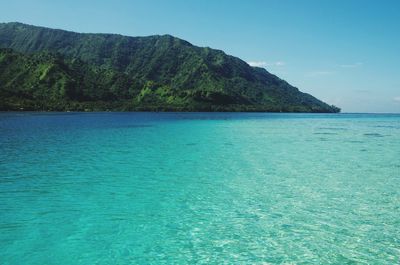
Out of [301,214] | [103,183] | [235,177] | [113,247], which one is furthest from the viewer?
[235,177]

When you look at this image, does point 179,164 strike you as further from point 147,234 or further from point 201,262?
point 201,262

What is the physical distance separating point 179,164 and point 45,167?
1208cm

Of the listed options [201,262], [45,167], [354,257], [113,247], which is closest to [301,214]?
[354,257]

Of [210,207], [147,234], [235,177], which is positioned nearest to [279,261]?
[147,234]

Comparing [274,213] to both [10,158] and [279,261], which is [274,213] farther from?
[10,158]

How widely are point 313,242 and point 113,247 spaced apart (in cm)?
804

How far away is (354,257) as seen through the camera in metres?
13.1

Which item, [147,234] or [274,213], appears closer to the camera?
[147,234]

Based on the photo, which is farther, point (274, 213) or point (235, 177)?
point (235, 177)

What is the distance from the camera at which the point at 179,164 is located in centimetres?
3475

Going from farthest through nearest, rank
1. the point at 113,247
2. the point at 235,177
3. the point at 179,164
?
the point at 179,164, the point at 235,177, the point at 113,247

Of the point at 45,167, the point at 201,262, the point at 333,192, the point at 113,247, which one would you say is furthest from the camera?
the point at 45,167

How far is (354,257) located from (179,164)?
75.5 ft

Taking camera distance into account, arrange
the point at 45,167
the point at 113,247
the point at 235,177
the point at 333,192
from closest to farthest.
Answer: the point at 113,247
the point at 333,192
the point at 235,177
the point at 45,167
